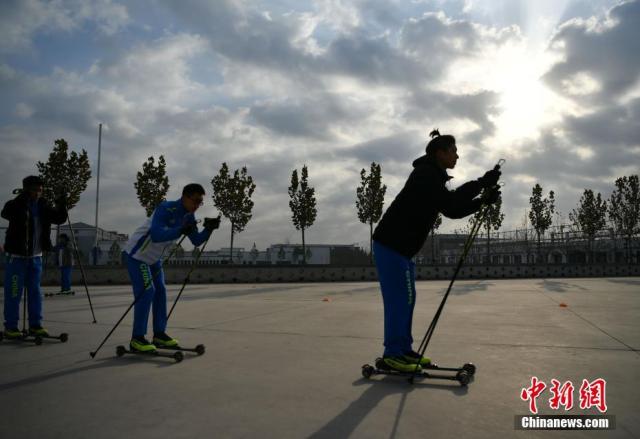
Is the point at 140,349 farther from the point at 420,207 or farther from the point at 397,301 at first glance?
the point at 420,207

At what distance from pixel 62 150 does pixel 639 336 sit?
30.3 metres

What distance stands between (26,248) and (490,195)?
570 centimetres

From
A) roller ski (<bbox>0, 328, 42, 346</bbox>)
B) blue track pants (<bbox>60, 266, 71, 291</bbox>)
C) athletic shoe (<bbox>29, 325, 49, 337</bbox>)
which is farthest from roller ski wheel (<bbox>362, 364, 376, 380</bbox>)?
blue track pants (<bbox>60, 266, 71, 291</bbox>)

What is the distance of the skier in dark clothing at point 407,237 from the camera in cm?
373

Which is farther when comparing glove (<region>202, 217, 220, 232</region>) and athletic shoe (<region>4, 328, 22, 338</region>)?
athletic shoe (<region>4, 328, 22, 338</region>)

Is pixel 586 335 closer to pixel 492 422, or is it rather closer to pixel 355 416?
pixel 492 422

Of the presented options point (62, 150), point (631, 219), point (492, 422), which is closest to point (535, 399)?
point (492, 422)

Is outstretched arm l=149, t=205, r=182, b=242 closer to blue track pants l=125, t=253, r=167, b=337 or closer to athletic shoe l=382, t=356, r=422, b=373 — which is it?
blue track pants l=125, t=253, r=167, b=337

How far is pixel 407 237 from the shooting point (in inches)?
151

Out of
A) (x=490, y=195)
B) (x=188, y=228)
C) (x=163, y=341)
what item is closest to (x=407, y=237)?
(x=490, y=195)

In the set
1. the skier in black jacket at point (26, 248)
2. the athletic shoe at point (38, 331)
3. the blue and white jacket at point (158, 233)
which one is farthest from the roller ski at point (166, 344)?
the skier in black jacket at point (26, 248)

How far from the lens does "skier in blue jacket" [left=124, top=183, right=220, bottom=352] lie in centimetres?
463

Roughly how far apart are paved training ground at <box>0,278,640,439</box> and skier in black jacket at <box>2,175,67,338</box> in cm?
54

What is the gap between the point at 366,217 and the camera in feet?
133
